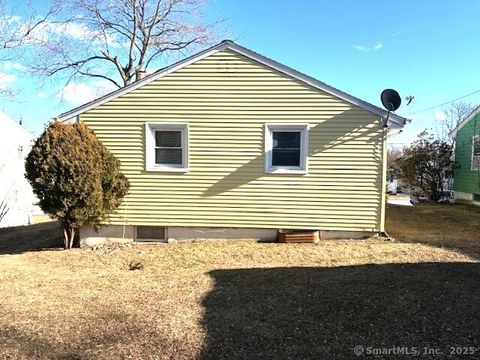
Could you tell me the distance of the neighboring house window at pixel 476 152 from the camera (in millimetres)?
14941

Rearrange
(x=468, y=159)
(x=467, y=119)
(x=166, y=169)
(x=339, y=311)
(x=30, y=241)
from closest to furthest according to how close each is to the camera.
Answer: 1. (x=339, y=311)
2. (x=166, y=169)
3. (x=30, y=241)
4. (x=468, y=159)
5. (x=467, y=119)

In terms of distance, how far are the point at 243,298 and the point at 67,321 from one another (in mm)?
2020

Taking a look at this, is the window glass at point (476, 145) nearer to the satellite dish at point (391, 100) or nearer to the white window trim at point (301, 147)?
the satellite dish at point (391, 100)

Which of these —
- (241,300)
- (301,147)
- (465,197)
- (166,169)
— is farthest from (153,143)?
(465,197)

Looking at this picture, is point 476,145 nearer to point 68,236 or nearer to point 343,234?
point 343,234

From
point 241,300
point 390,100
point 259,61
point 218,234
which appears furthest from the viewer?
point 218,234

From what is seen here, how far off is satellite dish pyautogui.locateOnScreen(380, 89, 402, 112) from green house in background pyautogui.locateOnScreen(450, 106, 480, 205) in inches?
364

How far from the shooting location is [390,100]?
25.5 ft

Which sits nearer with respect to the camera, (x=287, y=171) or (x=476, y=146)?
(x=287, y=171)

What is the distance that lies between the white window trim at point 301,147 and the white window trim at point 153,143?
1708mm

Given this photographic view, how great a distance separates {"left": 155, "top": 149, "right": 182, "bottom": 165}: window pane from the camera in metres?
8.38

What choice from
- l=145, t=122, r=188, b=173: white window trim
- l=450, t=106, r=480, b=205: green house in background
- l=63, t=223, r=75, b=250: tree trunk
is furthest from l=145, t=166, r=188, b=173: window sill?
l=450, t=106, r=480, b=205: green house in background

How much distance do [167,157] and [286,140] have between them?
2.57m

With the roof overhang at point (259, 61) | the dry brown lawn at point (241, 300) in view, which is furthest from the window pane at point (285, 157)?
the dry brown lawn at point (241, 300)
